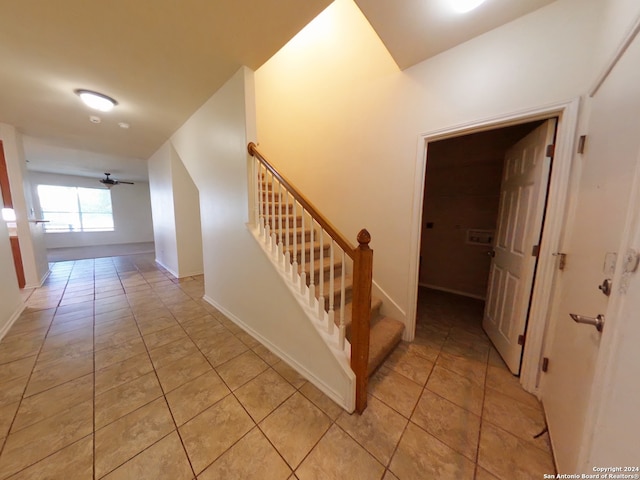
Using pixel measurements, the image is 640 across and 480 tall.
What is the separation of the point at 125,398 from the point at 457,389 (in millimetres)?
2362

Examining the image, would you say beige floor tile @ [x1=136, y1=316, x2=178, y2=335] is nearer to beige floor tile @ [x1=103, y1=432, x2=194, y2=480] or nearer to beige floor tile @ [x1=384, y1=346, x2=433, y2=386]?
beige floor tile @ [x1=103, y1=432, x2=194, y2=480]

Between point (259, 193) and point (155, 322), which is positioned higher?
point (259, 193)

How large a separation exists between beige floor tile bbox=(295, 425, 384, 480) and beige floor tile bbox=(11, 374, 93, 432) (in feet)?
5.17

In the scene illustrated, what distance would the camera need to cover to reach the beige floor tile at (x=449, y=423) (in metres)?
1.19

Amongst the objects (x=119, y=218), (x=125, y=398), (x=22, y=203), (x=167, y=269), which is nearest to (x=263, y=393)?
(x=125, y=398)

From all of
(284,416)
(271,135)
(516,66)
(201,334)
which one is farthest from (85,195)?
(516,66)

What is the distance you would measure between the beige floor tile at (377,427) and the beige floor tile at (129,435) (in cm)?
108

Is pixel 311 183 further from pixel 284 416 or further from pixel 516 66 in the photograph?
pixel 284 416

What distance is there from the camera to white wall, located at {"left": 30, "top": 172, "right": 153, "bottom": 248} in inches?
277

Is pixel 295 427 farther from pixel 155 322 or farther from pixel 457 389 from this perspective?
pixel 155 322

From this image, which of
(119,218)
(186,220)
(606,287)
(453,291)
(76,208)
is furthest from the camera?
(119,218)

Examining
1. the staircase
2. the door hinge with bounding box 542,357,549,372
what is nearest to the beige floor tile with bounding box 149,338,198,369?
the staircase

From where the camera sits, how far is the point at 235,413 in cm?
137

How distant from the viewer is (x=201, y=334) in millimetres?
2238
